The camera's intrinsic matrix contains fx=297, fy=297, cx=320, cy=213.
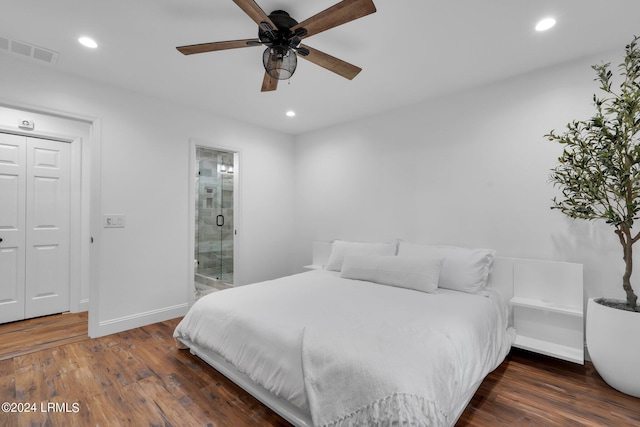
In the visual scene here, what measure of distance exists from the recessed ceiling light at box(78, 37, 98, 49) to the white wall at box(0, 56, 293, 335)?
74cm

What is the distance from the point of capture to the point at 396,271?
2.77 m

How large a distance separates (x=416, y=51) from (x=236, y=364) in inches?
106

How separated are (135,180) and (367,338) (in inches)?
116

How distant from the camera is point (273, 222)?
180 inches

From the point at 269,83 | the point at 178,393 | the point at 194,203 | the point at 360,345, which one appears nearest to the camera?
the point at 360,345

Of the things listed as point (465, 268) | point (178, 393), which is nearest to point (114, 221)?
point (178, 393)

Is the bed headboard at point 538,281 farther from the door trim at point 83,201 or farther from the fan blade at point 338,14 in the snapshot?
the door trim at point 83,201

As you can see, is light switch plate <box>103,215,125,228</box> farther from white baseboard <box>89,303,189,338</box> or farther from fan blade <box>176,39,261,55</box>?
fan blade <box>176,39,261,55</box>

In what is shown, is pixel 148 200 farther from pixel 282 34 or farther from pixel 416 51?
pixel 416 51

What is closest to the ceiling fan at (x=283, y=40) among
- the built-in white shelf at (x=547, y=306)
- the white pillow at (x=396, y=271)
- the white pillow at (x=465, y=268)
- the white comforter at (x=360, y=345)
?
the white comforter at (x=360, y=345)

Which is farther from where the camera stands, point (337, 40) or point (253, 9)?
point (337, 40)

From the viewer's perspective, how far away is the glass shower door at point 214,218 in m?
4.77

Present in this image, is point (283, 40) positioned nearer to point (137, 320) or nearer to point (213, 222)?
point (137, 320)

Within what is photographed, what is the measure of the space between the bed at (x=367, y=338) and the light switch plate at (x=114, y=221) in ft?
4.51
